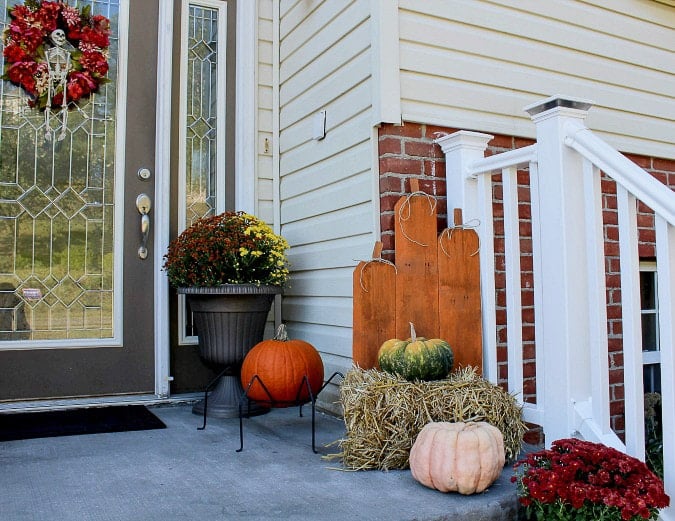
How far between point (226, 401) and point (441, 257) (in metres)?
1.09

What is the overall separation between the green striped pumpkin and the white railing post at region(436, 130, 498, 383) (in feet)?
1.28

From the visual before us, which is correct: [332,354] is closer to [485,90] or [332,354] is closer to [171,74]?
[485,90]

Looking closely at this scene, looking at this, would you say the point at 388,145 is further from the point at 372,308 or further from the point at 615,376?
the point at 615,376

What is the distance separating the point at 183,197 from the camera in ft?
10.2

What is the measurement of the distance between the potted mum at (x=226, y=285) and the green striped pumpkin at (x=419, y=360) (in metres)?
0.83

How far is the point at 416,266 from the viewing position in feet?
7.90

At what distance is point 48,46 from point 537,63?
224 centimetres

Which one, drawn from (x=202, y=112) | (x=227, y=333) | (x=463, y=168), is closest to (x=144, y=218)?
(x=202, y=112)

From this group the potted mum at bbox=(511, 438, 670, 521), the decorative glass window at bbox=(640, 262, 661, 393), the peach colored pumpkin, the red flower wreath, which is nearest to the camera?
the potted mum at bbox=(511, 438, 670, 521)

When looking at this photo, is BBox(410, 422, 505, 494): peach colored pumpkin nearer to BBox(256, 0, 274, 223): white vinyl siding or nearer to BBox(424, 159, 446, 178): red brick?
BBox(424, 159, 446, 178): red brick

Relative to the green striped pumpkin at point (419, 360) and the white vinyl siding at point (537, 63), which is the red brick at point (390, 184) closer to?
the white vinyl siding at point (537, 63)

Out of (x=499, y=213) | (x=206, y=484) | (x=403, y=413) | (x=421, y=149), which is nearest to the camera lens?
(x=206, y=484)

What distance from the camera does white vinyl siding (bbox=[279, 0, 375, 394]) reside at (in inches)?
103

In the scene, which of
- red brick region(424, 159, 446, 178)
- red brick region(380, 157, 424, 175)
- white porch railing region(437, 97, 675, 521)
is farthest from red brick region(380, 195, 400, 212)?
white porch railing region(437, 97, 675, 521)
